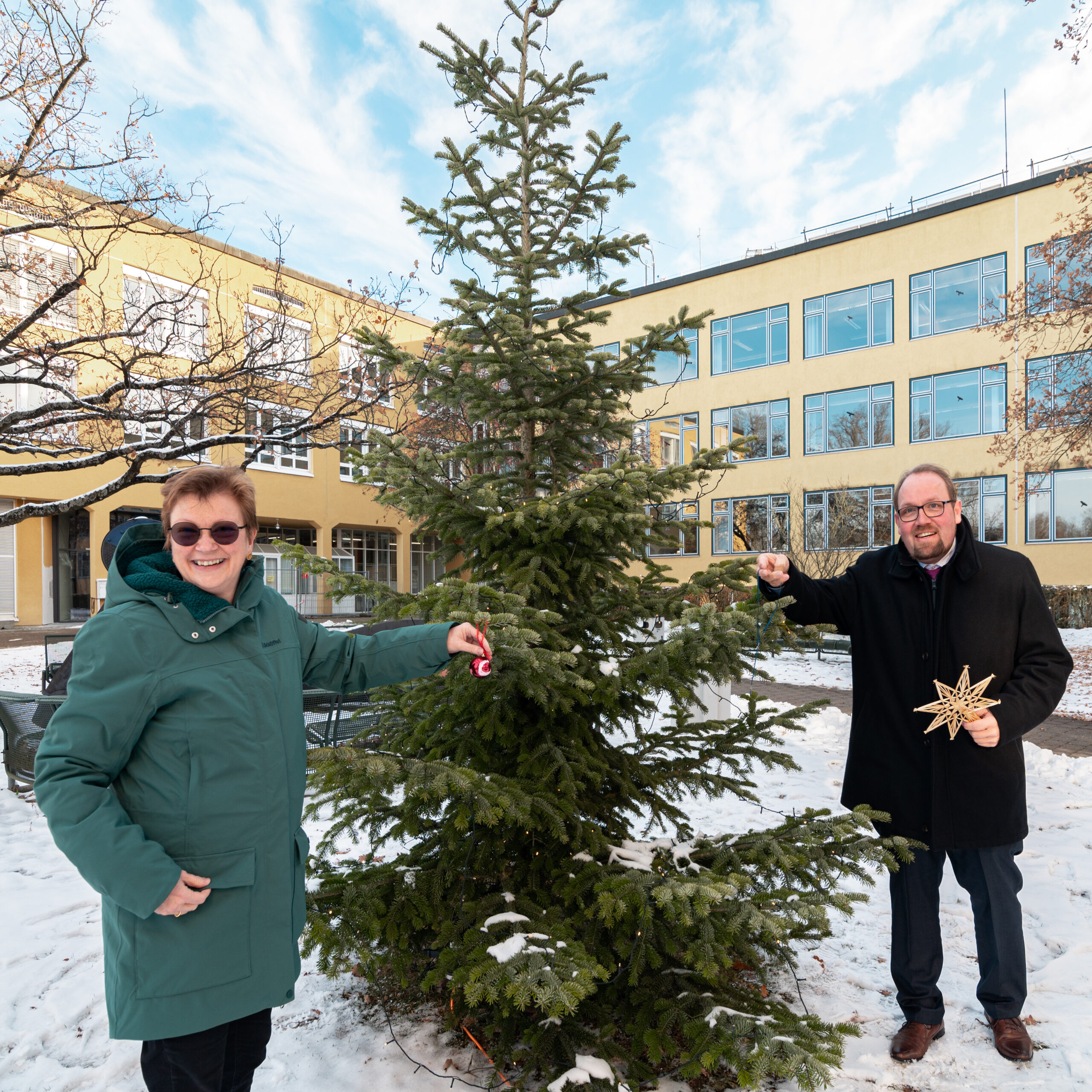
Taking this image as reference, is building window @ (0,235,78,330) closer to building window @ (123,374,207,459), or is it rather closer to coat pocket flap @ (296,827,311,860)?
building window @ (123,374,207,459)

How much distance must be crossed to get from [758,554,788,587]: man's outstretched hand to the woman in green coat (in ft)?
6.23

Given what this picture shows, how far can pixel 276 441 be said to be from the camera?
30.7ft

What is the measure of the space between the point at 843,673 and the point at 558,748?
40.3ft

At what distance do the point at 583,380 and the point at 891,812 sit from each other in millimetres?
2485

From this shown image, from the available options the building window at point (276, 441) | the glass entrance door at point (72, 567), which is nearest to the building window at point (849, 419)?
the building window at point (276, 441)

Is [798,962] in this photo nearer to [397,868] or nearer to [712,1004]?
[712,1004]

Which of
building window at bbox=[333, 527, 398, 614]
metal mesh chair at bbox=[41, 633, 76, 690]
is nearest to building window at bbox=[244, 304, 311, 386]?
metal mesh chair at bbox=[41, 633, 76, 690]

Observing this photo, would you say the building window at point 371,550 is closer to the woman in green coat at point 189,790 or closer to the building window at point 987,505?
the building window at point 987,505

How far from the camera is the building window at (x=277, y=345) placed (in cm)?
941

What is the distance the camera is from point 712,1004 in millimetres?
2641

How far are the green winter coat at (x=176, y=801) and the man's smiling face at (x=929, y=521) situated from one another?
8.13ft

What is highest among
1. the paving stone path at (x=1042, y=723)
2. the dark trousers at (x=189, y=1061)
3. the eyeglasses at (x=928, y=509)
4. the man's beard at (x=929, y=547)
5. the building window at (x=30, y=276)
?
the building window at (x=30, y=276)

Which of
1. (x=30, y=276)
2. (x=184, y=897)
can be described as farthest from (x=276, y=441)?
(x=184, y=897)

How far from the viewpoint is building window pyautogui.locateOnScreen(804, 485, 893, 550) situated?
77.9 feet
